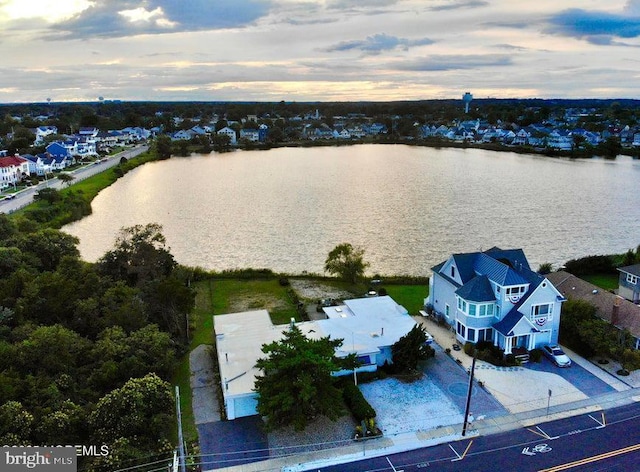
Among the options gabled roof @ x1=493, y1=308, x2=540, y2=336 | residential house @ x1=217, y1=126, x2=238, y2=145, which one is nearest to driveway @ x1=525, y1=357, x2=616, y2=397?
gabled roof @ x1=493, y1=308, x2=540, y2=336

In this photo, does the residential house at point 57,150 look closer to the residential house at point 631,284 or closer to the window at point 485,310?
the window at point 485,310

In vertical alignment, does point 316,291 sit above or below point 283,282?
below

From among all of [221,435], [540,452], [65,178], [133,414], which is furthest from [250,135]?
[540,452]

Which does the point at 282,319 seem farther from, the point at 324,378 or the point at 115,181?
the point at 115,181

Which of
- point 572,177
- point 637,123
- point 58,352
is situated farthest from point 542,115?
point 58,352

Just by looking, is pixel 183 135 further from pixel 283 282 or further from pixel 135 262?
pixel 135 262

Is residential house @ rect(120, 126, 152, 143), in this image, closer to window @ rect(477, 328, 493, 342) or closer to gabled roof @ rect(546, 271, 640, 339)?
gabled roof @ rect(546, 271, 640, 339)

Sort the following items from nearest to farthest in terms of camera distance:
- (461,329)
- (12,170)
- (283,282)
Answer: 1. (461,329)
2. (283,282)
3. (12,170)

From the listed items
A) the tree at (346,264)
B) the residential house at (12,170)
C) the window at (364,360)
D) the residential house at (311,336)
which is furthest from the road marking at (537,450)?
the residential house at (12,170)
